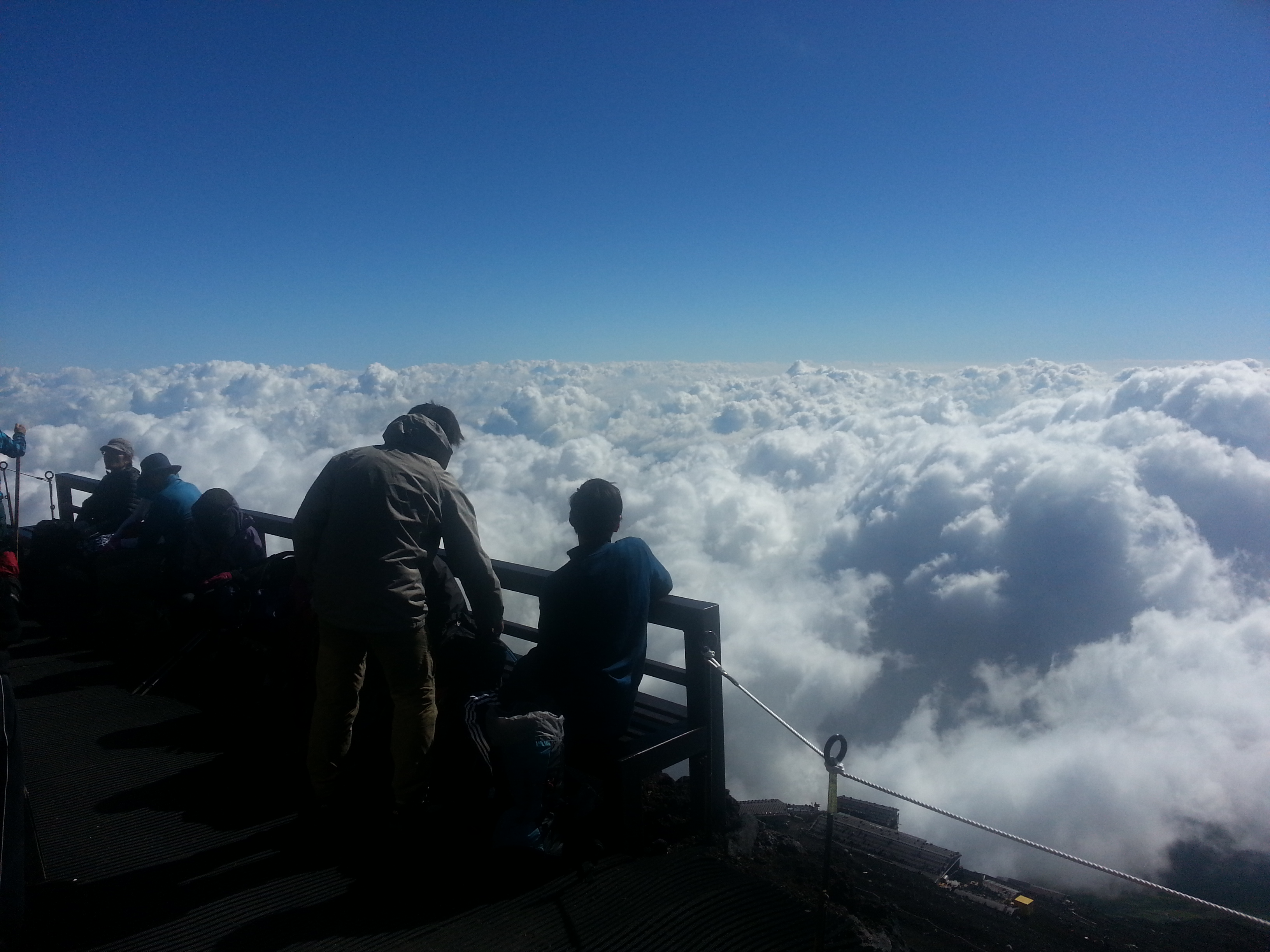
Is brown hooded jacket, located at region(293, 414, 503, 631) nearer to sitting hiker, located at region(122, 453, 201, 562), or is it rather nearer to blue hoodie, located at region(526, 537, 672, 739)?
blue hoodie, located at region(526, 537, 672, 739)

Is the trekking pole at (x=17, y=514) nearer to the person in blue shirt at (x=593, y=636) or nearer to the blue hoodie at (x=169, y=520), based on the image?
the blue hoodie at (x=169, y=520)

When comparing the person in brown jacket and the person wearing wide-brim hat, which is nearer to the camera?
the person in brown jacket

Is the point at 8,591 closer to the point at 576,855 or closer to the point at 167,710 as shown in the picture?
the point at 167,710

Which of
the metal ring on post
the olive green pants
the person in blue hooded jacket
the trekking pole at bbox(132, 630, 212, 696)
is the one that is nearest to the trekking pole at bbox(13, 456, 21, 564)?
the person in blue hooded jacket

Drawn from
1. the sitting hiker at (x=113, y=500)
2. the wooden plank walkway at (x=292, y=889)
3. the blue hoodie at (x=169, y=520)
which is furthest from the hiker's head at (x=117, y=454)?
the wooden plank walkway at (x=292, y=889)

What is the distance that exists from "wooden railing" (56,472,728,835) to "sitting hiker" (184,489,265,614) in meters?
2.86

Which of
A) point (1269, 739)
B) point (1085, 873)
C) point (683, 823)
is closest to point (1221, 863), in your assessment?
point (1085, 873)

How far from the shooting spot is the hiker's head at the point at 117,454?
24.1 feet

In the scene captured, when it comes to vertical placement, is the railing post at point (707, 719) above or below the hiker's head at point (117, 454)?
below

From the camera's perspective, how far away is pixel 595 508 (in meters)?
3.76

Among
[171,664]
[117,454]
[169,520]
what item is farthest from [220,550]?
[117,454]

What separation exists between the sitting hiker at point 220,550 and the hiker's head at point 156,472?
771 millimetres

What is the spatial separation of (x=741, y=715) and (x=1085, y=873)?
77286 millimetres

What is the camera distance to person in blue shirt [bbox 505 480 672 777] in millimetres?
3662
